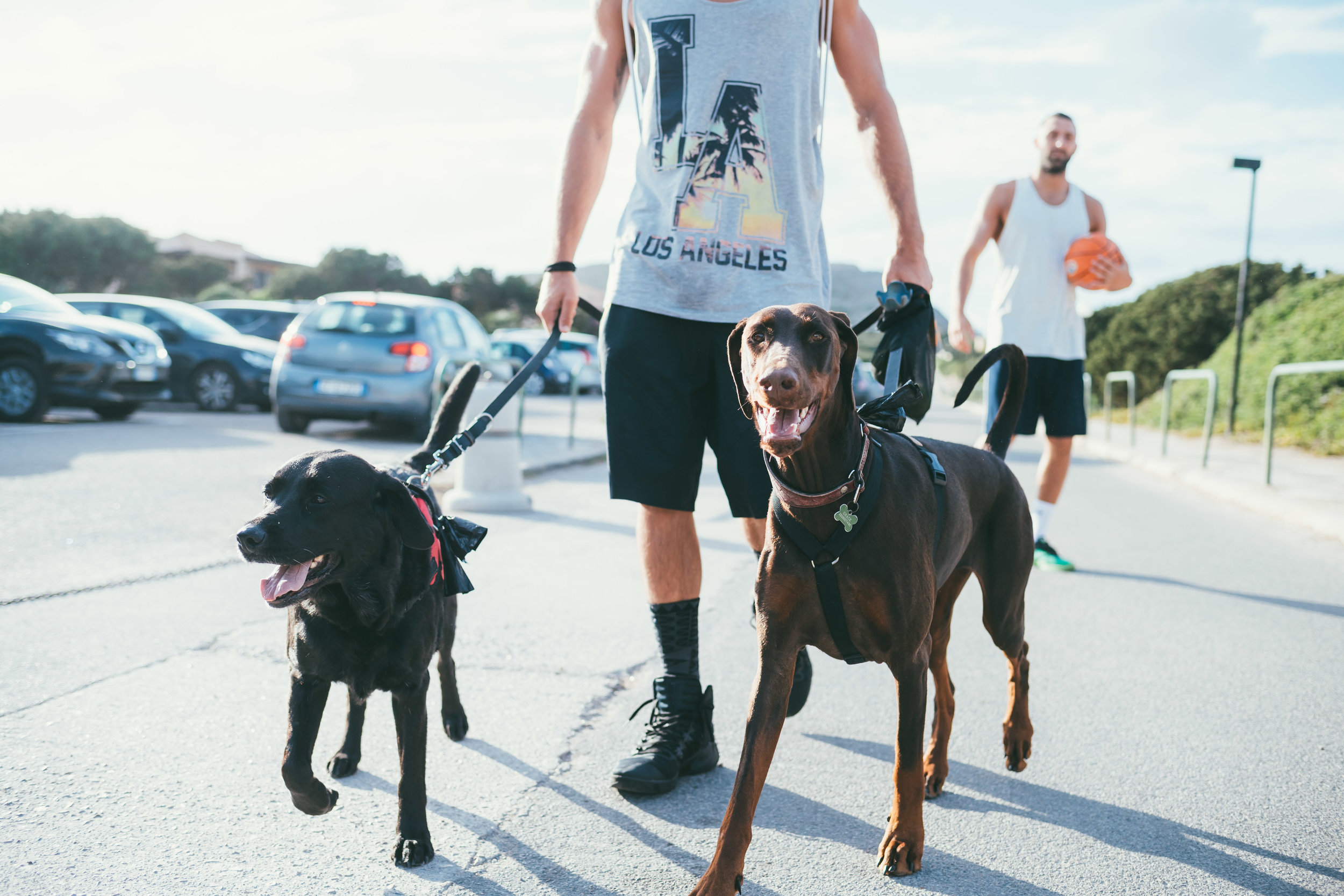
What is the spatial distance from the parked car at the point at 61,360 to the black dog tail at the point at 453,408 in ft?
29.8

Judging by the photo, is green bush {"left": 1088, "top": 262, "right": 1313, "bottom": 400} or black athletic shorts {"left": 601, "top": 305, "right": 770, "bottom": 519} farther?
green bush {"left": 1088, "top": 262, "right": 1313, "bottom": 400}

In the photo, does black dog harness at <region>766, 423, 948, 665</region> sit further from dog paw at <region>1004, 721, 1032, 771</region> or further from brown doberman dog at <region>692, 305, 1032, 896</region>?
dog paw at <region>1004, 721, 1032, 771</region>

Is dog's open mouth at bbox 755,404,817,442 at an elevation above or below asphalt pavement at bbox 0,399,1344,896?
above

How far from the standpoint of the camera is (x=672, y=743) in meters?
2.88

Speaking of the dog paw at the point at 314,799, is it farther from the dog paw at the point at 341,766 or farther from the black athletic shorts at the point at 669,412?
the black athletic shorts at the point at 669,412

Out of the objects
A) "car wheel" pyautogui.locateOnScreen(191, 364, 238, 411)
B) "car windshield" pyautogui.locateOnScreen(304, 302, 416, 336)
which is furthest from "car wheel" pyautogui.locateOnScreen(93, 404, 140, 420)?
"car windshield" pyautogui.locateOnScreen(304, 302, 416, 336)

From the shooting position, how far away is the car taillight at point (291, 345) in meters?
10.8

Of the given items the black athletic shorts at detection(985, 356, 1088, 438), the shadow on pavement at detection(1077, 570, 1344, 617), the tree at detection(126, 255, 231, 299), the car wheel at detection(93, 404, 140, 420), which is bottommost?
the shadow on pavement at detection(1077, 570, 1344, 617)

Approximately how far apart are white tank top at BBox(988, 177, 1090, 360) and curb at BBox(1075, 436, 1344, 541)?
3.02 metres

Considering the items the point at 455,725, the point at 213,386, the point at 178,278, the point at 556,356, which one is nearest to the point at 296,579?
the point at 455,725

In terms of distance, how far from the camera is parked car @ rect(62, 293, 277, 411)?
45.2ft

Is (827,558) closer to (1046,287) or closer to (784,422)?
(784,422)

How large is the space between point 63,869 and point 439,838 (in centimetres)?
83

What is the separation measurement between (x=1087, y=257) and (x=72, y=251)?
49284 millimetres
